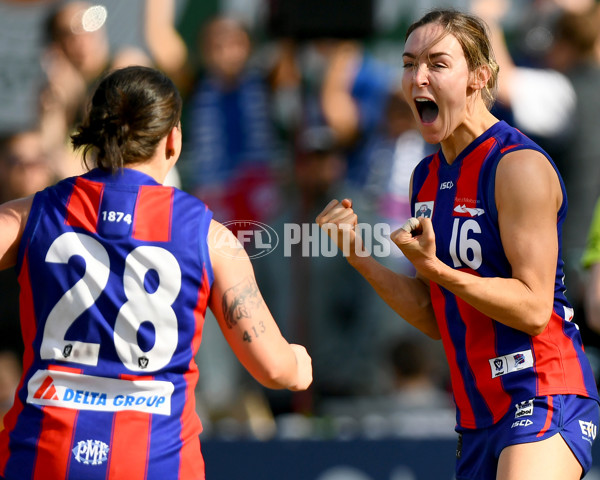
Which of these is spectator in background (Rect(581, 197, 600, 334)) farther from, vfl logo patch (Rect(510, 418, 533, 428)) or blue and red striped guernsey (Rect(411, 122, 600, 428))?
vfl logo patch (Rect(510, 418, 533, 428))

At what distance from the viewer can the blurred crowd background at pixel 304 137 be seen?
19.6 ft

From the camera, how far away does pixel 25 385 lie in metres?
2.79

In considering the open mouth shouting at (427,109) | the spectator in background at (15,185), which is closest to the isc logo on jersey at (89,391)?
the open mouth shouting at (427,109)

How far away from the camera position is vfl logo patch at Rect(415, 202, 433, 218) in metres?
3.35

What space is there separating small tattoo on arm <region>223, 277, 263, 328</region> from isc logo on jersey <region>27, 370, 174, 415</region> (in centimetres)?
30

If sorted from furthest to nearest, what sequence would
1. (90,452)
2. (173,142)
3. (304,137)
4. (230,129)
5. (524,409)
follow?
(230,129) → (304,137) → (524,409) → (173,142) → (90,452)

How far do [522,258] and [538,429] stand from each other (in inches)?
22.0

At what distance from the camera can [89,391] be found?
2742 mm

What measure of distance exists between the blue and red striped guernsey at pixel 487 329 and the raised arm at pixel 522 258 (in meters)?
0.08

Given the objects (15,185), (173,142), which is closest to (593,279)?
(173,142)

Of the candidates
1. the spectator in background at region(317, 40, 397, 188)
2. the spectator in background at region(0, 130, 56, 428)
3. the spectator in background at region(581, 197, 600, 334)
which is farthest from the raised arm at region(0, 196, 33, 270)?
the spectator in background at region(317, 40, 397, 188)

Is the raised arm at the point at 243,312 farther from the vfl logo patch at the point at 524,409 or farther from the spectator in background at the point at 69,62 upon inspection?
the spectator in background at the point at 69,62

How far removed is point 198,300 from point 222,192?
370cm

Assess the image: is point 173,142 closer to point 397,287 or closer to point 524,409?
point 397,287
